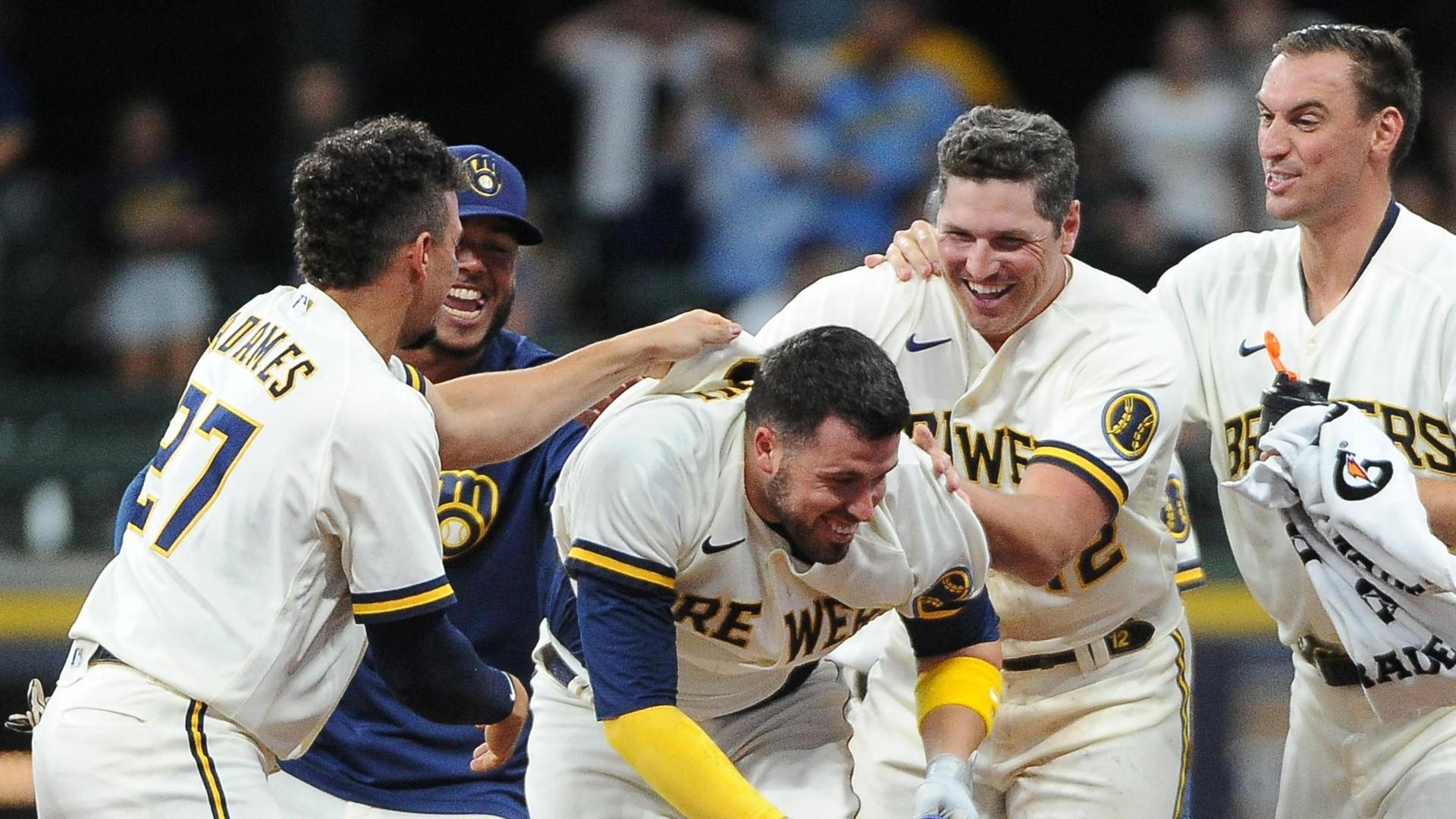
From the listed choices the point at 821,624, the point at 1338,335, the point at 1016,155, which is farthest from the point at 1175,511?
the point at 821,624

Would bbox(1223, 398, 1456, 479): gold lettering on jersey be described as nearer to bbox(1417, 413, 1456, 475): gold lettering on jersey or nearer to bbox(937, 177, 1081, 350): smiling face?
bbox(1417, 413, 1456, 475): gold lettering on jersey

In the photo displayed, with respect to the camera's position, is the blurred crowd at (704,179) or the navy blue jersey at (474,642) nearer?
the navy blue jersey at (474,642)

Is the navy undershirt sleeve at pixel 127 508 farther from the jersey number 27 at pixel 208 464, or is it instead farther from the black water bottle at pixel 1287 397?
the black water bottle at pixel 1287 397

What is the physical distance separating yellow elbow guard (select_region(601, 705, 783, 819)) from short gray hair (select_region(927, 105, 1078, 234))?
4.63ft

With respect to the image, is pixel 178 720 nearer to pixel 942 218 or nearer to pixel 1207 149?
pixel 942 218

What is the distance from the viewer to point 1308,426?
4.10 meters

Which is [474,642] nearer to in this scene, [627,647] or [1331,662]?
[627,647]

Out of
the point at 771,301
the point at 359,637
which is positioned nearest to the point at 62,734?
the point at 359,637

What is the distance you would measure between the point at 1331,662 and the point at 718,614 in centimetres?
153

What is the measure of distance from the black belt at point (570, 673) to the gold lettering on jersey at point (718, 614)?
349 millimetres

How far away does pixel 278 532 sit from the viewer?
3445 millimetres

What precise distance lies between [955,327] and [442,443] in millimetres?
1208

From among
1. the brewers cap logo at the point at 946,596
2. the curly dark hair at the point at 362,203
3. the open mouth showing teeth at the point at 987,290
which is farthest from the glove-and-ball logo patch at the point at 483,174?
the brewers cap logo at the point at 946,596

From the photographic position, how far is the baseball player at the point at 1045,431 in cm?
430
